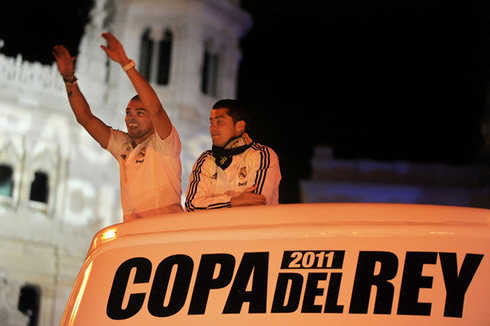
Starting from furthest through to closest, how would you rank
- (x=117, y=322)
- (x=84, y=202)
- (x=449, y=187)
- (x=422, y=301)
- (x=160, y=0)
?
1. (x=160, y=0)
2. (x=84, y=202)
3. (x=449, y=187)
4. (x=117, y=322)
5. (x=422, y=301)

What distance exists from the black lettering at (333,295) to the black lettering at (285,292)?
0.26 ft

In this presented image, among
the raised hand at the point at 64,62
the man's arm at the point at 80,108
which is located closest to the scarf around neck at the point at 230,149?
the man's arm at the point at 80,108

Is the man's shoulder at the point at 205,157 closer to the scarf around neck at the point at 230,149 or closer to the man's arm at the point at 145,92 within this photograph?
the scarf around neck at the point at 230,149

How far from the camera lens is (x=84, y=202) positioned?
3083 centimetres

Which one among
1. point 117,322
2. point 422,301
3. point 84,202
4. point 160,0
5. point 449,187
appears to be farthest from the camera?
point 160,0

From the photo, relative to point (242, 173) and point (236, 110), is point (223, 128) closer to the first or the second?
point (236, 110)

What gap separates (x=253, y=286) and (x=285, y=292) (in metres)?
0.09

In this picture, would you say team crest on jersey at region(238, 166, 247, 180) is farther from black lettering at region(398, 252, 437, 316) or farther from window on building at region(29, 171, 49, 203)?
window on building at region(29, 171, 49, 203)

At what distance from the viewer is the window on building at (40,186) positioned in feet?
101

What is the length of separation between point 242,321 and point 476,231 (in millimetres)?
657

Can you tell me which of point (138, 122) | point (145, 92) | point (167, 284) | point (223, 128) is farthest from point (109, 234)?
point (138, 122)

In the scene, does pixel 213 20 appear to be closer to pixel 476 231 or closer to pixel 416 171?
A: pixel 416 171

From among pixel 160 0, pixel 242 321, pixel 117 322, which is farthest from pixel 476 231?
pixel 160 0

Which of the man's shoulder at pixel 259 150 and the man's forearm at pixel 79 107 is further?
the man's forearm at pixel 79 107
